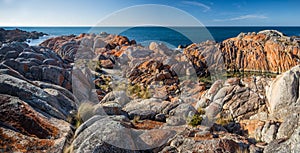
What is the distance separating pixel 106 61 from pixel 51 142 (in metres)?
35.6

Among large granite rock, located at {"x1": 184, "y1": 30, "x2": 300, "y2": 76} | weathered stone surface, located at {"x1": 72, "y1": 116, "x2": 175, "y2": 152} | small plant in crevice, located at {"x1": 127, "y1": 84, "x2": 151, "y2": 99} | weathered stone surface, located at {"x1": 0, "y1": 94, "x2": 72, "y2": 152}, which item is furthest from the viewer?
large granite rock, located at {"x1": 184, "y1": 30, "x2": 300, "y2": 76}

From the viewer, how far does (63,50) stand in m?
51.2

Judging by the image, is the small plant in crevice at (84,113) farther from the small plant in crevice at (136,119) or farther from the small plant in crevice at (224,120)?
the small plant in crevice at (224,120)

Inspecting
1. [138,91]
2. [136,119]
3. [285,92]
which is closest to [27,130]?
[136,119]

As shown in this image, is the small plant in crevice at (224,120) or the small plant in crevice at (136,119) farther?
the small plant in crevice at (224,120)

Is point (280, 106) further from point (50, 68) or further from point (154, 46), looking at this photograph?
point (154, 46)

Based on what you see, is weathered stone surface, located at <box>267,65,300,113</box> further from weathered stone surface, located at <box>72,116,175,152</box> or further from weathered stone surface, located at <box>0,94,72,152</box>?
weathered stone surface, located at <box>0,94,72,152</box>

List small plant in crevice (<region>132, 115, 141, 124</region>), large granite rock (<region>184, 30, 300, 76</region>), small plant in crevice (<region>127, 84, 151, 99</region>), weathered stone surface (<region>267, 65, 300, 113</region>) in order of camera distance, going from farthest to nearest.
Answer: large granite rock (<region>184, 30, 300, 76</region>) < small plant in crevice (<region>127, 84, 151, 99</region>) < weathered stone surface (<region>267, 65, 300, 113</region>) < small plant in crevice (<region>132, 115, 141, 124</region>)

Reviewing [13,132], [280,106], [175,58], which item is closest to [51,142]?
[13,132]

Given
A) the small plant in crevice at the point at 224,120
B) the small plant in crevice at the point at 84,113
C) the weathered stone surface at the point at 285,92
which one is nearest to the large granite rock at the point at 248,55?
the small plant in crevice at the point at 224,120

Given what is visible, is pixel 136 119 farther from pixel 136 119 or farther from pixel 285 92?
pixel 285 92

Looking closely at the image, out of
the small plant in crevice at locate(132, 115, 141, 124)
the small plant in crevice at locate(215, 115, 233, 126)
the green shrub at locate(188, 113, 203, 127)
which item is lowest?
the small plant in crevice at locate(215, 115, 233, 126)

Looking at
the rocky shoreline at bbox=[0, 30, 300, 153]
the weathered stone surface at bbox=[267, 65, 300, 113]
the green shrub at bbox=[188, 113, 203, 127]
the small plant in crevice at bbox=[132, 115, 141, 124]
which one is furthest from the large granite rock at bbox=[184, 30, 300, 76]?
the small plant in crevice at bbox=[132, 115, 141, 124]

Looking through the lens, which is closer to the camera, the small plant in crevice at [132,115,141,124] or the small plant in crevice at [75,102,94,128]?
the small plant in crevice at [75,102,94,128]
